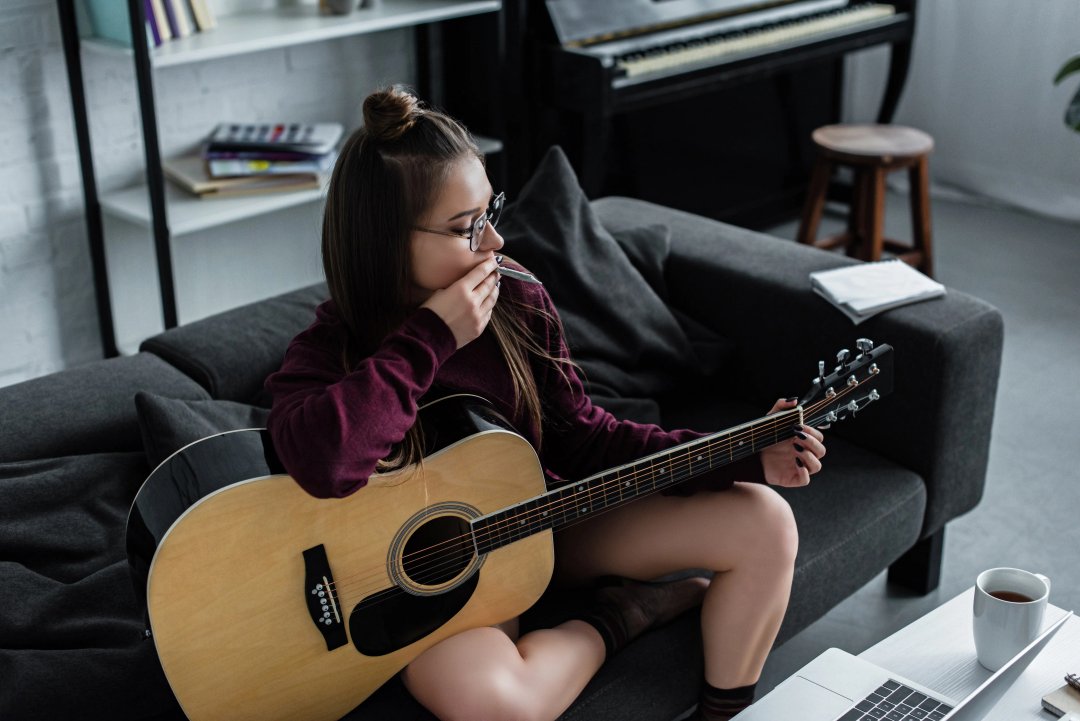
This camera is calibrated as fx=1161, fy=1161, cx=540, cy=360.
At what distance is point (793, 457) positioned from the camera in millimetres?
1515

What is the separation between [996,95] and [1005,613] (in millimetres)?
3235

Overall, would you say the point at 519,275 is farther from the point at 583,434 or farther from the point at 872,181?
the point at 872,181

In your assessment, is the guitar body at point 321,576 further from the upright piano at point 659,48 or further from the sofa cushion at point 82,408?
the upright piano at point 659,48

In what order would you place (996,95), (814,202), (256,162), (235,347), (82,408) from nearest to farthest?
(82,408) < (235,347) < (256,162) < (814,202) < (996,95)

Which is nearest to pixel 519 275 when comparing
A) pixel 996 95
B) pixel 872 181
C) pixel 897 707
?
pixel 897 707

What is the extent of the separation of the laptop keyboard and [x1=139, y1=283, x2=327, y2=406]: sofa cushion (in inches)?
39.3

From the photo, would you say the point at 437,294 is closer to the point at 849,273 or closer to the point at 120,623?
the point at 120,623

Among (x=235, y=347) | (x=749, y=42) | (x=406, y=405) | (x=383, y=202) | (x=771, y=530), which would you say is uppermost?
(x=383, y=202)

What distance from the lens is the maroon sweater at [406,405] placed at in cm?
128

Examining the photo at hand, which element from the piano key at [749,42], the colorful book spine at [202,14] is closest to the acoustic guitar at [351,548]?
the colorful book spine at [202,14]

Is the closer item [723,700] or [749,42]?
[723,700]

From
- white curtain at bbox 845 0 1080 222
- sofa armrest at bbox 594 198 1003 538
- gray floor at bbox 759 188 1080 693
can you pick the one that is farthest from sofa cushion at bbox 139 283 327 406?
white curtain at bbox 845 0 1080 222

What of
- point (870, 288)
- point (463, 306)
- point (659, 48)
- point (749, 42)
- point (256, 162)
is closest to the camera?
point (463, 306)

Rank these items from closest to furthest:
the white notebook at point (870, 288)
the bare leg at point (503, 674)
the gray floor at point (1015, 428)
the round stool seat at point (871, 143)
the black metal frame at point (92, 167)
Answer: the bare leg at point (503, 674)
the white notebook at point (870, 288)
the gray floor at point (1015, 428)
the black metal frame at point (92, 167)
the round stool seat at point (871, 143)
